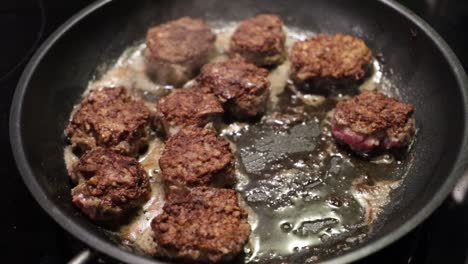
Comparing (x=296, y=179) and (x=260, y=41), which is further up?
(x=260, y=41)

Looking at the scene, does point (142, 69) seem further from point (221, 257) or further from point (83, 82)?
point (221, 257)

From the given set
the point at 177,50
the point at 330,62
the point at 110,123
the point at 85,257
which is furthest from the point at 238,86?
the point at 85,257

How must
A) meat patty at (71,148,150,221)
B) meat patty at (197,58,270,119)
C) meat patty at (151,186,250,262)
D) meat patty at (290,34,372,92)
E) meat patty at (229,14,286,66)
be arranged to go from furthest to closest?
meat patty at (229,14,286,66)
meat patty at (290,34,372,92)
meat patty at (197,58,270,119)
meat patty at (71,148,150,221)
meat patty at (151,186,250,262)

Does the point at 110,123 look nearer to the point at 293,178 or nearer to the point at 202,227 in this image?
the point at 202,227

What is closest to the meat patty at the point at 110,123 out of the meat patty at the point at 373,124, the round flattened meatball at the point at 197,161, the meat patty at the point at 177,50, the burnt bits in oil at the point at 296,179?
the round flattened meatball at the point at 197,161

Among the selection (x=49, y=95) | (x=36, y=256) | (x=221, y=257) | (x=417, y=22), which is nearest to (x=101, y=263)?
(x=221, y=257)

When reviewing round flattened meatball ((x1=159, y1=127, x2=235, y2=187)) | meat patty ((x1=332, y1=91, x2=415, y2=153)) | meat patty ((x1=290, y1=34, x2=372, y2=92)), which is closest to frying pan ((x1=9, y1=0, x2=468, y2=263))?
meat patty ((x1=332, y1=91, x2=415, y2=153))

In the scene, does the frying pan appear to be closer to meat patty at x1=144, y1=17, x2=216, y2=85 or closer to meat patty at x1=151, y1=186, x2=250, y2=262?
meat patty at x1=151, y1=186, x2=250, y2=262
